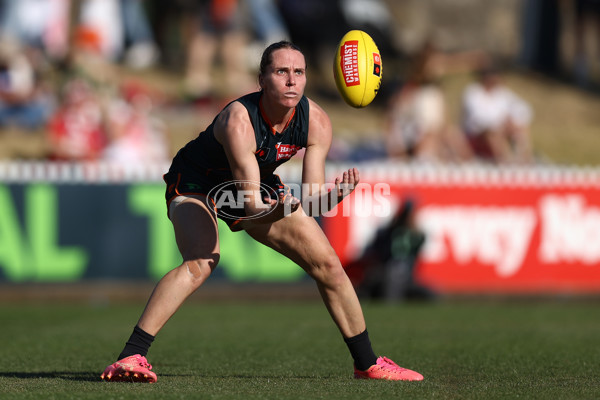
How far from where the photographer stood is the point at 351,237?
13258mm

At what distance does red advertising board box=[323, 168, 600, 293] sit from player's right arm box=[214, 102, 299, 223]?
762cm

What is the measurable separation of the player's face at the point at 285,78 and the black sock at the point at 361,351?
4.89 feet

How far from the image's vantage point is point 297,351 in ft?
25.3

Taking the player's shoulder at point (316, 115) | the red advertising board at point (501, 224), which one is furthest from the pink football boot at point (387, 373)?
the red advertising board at point (501, 224)

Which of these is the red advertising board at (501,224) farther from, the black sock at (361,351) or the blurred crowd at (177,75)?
the black sock at (361,351)

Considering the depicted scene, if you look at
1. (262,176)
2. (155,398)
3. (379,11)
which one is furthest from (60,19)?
(155,398)

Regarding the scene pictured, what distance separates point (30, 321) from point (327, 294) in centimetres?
529

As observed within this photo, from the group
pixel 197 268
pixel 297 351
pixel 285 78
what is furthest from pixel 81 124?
pixel 285 78

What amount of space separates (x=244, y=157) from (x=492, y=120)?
9.88 meters

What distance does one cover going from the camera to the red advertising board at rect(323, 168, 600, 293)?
1341 cm

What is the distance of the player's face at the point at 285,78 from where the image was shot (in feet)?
18.8

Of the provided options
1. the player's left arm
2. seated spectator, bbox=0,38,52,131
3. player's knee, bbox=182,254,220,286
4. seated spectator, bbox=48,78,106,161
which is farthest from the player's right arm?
seated spectator, bbox=0,38,52,131

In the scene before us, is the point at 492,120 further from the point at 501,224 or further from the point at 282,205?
the point at 282,205

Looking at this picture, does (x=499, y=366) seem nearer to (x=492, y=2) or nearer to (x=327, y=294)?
(x=327, y=294)
